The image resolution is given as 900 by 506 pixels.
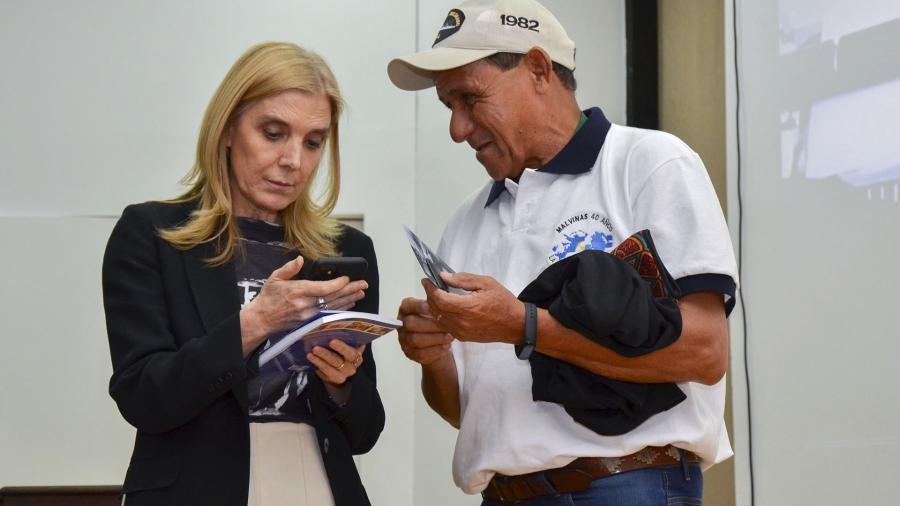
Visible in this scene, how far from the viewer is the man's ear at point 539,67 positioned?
6.82 feet

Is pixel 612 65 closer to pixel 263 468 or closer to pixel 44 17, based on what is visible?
pixel 44 17

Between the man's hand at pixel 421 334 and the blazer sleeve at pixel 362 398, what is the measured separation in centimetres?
10

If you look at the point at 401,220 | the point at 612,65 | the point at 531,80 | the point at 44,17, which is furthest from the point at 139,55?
the point at 531,80

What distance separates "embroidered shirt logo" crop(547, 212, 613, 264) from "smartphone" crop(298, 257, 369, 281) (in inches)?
14.1

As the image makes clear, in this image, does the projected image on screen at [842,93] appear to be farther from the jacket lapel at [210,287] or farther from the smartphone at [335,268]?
the jacket lapel at [210,287]

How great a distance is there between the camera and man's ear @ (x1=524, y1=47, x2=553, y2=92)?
208cm

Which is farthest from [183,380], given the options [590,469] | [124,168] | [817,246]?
[124,168]

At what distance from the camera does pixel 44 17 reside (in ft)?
11.8

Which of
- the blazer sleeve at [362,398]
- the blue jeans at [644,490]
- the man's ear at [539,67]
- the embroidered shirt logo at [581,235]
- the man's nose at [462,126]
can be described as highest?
the man's ear at [539,67]

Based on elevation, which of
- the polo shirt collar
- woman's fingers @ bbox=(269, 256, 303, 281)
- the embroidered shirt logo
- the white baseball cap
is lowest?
woman's fingers @ bbox=(269, 256, 303, 281)

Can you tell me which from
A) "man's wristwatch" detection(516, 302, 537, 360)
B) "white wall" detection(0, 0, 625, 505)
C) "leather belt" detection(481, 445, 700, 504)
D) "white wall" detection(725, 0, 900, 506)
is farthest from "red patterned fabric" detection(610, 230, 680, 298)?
"white wall" detection(0, 0, 625, 505)

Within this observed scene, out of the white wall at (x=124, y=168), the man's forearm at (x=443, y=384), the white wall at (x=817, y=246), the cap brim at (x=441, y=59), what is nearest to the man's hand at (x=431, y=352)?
the man's forearm at (x=443, y=384)

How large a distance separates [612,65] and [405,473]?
5.42 ft

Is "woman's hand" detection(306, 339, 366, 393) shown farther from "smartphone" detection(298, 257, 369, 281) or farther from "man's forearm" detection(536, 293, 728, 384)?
"man's forearm" detection(536, 293, 728, 384)
